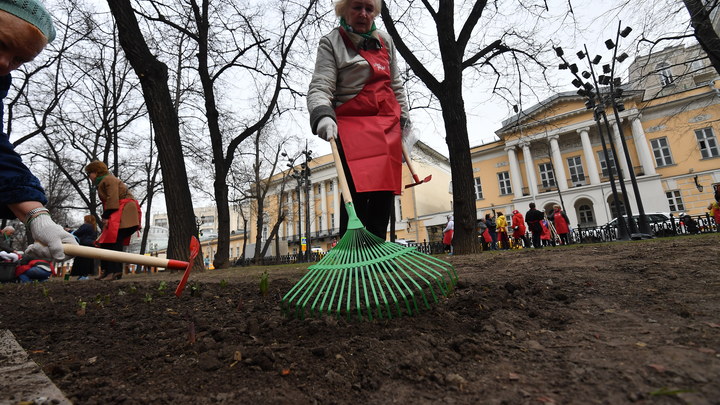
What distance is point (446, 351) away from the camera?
1312 mm

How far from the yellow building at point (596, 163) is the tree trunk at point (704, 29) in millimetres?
17162

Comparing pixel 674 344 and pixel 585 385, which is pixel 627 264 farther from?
pixel 585 385

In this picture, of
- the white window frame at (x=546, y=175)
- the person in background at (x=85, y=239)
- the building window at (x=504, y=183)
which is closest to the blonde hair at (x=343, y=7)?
the person in background at (x=85, y=239)

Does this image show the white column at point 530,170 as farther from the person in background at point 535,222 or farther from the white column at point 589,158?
the person in background at point 535,222

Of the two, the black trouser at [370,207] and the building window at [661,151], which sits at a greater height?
the building window at [661,151]

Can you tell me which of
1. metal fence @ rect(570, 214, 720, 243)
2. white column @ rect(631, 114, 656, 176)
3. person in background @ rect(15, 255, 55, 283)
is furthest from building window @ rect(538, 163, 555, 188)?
person in background @ rect(15, 255, 55, 283)

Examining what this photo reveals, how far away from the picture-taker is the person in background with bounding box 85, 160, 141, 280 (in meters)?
5.41

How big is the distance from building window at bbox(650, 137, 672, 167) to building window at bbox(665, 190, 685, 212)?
232 cm

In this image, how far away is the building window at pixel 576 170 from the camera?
30.9 metres

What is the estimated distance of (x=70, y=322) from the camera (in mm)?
2219

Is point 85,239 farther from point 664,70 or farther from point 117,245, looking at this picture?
point 664,70

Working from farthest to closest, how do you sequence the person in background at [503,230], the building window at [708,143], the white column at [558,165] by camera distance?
the white column at [558,165], the building window at [708,143], the person in background at [503,230]

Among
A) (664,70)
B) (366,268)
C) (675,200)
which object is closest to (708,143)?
(675,200)

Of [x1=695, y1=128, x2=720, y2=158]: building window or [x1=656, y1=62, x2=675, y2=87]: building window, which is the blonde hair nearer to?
[x1=656, y1=62, x2=675, y2=87]: building window
